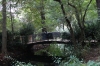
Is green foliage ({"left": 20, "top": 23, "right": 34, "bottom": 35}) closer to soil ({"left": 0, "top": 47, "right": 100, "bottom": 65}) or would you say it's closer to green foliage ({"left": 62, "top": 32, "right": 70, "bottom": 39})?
soil ({"left": 0, "top": 47, "right": 100, "bottom": 65})

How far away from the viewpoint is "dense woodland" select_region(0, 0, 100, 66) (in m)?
12.1

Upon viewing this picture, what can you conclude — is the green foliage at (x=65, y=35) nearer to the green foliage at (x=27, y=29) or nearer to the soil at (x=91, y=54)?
the soil at (x=91, y=54)

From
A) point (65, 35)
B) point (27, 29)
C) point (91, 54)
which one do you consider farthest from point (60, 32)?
point (91, 54)

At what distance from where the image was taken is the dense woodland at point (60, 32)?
12.1 meters

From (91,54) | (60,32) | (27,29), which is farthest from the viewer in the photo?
(27,29)

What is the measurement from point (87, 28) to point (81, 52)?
4.04 meters

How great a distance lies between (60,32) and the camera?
651 inches

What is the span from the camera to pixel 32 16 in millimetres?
18594

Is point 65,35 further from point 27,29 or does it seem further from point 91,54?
point 91,54

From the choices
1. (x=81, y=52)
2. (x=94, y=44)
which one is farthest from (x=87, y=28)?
(x=81, y=52)

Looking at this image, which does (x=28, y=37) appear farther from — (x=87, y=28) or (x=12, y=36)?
(x=87, y=28)

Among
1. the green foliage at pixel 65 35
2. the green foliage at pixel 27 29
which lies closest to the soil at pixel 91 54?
the green foliage at pixel 27 29

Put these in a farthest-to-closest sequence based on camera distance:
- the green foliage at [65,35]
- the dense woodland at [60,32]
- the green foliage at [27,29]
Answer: the green foliage at [27,29]
the green foliage at [65,35]
the dense woodland at [60,32]

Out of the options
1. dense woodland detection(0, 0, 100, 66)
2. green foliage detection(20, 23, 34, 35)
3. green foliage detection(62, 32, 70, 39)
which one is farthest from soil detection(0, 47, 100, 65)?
green foliage detection(62, 32, 70, 39)
